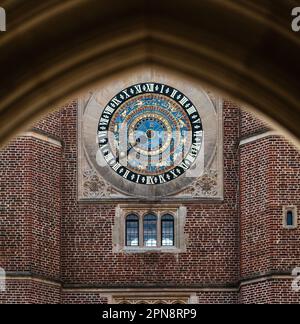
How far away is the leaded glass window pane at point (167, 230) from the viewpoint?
3647 centimetres

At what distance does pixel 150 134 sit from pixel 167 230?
87.1 inches

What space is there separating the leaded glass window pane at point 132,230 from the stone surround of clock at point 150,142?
1.54 feet

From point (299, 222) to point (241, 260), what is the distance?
1707 millimetres

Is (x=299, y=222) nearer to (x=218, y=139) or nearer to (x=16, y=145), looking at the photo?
(x=218, y=139)

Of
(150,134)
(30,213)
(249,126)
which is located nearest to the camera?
(30,213)

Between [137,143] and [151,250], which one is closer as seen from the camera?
Answer: [151,250]

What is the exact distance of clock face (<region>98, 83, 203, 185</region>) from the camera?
3706 centimetres

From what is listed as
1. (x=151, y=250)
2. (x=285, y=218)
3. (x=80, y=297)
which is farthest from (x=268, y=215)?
(x=80, y=297)

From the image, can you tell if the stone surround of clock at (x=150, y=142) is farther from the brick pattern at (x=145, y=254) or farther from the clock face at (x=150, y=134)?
the brick pattern at (x=145, y=254)

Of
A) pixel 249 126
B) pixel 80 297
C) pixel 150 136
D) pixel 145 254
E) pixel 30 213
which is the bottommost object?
pixel 80 297

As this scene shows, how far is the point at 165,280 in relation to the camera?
36500mm

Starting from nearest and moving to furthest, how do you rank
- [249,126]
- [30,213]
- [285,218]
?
1. [285,218]
2. [30,213]
3. [249,126]

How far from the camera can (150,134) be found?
3700 cm

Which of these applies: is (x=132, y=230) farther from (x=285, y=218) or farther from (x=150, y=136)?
(x=285, y=218)
